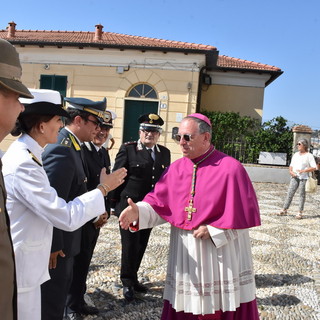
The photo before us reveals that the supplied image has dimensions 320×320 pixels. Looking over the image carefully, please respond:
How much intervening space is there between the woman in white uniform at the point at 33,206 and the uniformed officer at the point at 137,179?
1771 mm

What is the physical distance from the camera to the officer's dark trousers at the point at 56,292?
249 centimetres

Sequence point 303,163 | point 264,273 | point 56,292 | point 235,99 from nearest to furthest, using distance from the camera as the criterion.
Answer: point 56,292 < point 264,273 < point 303,163 < point 235,99

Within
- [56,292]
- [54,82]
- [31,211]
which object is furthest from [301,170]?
[54,82]

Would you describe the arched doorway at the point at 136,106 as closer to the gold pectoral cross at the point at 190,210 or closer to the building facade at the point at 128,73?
the building facade at the point at 128,73

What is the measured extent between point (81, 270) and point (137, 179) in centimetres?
112

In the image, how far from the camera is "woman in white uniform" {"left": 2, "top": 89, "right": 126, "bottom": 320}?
1.87 metres

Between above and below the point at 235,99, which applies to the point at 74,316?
below

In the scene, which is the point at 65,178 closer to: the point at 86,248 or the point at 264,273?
the point at 86,248

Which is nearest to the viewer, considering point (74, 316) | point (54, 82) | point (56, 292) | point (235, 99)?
point (56, 292)

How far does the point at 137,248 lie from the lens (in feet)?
12.4

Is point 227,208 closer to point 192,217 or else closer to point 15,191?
point 192,217

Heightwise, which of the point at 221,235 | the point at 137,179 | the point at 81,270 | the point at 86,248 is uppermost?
the point at 137,179

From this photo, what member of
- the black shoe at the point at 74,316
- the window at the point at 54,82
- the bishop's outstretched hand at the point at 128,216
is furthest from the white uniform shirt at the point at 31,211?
the window at the point at 54,82

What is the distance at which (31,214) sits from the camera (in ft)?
6.40
